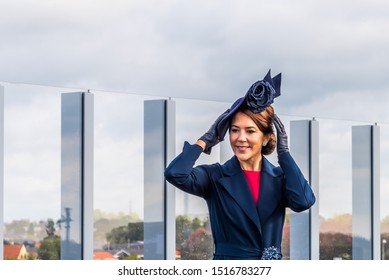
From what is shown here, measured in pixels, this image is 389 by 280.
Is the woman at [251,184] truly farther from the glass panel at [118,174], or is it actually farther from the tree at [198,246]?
the tree at [198,246]

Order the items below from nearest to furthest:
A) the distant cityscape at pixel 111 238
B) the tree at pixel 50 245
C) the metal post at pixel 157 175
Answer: the distant cityscape at pixel 111 238 < the tree at pixel 50 245 < the metal post at pixel 157 175

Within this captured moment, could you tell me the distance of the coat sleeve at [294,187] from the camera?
3.40 meters

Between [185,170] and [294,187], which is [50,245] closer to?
[185,170]

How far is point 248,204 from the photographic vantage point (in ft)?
11.2

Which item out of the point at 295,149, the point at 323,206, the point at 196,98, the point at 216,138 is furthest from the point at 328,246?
the point at 216,138

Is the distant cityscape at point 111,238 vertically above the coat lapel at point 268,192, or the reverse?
the coat lapel at point 268,192

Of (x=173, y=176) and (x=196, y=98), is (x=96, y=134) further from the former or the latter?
(x=173, y=176)

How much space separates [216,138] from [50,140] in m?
1.71

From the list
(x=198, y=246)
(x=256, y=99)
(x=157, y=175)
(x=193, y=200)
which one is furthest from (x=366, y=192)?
(x=256, y=99)

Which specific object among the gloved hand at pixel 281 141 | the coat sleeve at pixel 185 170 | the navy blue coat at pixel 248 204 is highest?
the gloved hand at pixel 281 141

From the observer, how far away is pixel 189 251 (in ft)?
18.5

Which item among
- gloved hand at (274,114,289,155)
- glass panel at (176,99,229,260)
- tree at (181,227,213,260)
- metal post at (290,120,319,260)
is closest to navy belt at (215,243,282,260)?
gloved hand at (274,114,289,155)

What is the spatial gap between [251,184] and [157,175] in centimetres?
190

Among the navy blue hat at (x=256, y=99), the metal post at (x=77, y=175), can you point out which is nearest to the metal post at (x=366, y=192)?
the metal post at (x=77, y=175)
